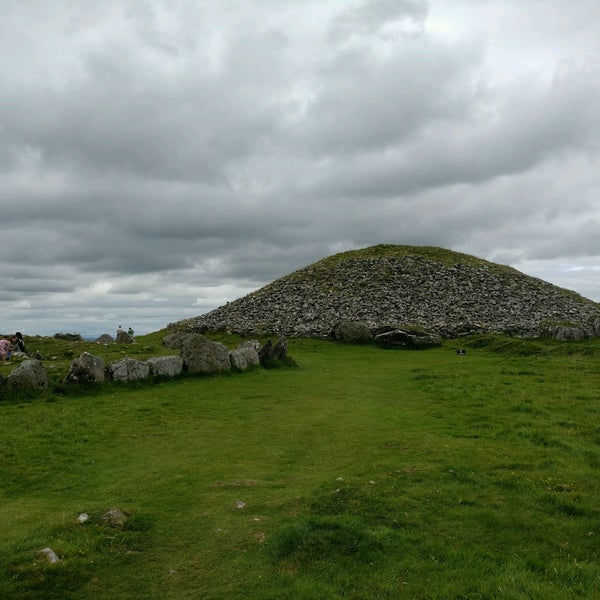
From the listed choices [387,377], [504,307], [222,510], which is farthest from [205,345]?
[504,307]

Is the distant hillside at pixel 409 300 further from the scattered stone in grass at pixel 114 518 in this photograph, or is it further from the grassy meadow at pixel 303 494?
the scattered stone in grass at pixel 114 518

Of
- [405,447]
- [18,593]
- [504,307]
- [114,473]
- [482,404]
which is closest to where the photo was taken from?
[18,593]

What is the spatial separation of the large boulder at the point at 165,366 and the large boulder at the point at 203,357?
2.01 feet

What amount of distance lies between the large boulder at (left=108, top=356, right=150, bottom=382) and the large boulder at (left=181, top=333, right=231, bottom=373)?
3.08 metres

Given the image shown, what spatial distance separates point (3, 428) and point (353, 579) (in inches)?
566

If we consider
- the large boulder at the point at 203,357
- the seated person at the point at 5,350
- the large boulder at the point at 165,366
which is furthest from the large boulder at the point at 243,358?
the seated person at the point at 5,350

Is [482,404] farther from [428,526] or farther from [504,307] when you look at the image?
[504,307]

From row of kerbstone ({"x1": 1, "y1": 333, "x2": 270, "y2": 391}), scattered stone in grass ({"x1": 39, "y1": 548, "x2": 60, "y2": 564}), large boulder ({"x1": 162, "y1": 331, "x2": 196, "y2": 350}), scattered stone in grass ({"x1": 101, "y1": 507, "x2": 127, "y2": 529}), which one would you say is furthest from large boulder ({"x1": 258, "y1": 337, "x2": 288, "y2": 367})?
scattered stone in grass ({"x1": 39, "y1": 548, "x2": 60, "y2": 564})

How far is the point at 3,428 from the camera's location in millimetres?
17859

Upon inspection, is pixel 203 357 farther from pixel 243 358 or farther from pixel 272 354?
pixel 272 354

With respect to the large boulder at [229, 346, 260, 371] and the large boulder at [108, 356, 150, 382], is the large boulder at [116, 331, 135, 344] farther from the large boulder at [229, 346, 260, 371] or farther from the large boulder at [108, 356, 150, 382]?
the large boulder at [108, 356, 150, 382]

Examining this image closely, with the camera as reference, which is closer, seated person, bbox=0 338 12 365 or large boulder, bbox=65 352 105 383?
large boulder, bbox=65 352 105 383

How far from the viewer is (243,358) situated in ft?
101

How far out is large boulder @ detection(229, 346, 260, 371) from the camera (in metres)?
30.4
